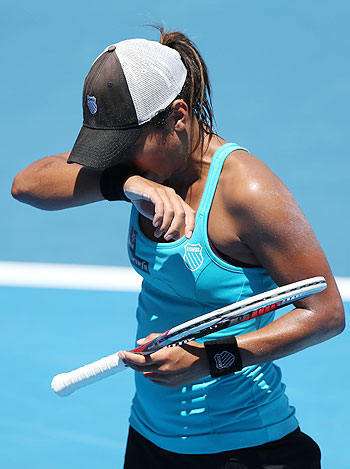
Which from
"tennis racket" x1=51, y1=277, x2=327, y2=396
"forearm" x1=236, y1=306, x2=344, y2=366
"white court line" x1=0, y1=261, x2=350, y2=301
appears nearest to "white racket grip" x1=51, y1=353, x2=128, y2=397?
"tennis racket" x1=51, y1=277, x2=327, y2=396

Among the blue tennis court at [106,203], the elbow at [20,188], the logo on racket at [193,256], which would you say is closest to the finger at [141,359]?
the logo on racket at [193,256]

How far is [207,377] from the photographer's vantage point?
1.86 m

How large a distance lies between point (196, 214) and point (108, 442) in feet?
6.78

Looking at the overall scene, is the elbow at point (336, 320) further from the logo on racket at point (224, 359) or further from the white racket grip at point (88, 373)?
the white racket grip at point (88, 373)

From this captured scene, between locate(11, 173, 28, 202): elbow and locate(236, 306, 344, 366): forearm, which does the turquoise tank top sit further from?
locate(11, 173, 28, 202): elbow

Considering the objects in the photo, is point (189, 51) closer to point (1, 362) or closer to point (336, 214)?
point (1, 362)

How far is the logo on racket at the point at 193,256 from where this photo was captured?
5.65ft

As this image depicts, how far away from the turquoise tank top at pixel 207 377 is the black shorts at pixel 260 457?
18 millimetres

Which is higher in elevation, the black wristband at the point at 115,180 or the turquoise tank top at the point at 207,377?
the black wristband at the point at 115,180

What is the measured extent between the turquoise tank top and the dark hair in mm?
115

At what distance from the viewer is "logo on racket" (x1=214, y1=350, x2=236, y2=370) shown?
1690 mm

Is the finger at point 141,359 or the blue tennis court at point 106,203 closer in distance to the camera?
the finger at point 141,359

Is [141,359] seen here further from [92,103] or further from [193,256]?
[92,103]

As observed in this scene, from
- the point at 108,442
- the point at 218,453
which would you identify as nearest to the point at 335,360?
the point at 108,442
